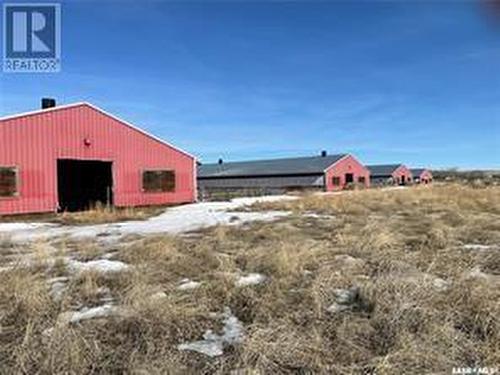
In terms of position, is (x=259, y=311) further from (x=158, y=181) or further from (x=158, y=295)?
(x=158, y=181)

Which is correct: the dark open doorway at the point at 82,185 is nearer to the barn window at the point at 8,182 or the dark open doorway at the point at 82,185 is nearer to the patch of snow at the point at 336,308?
the barn window at the point at 8,182

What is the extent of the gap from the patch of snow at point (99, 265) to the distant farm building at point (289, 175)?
48025mm

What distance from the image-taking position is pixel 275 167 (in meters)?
66.8

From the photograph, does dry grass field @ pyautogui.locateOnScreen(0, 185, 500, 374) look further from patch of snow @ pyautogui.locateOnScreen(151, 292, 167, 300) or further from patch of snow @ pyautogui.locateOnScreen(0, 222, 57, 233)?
patch of snow @ pyautogui.locateOnScreen(0, 222, 57, 233)

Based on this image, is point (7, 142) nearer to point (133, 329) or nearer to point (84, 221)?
point (84, 221)

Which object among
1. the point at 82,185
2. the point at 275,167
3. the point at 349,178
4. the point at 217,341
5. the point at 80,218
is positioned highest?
the point at 275,167

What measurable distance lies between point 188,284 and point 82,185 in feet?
74.9

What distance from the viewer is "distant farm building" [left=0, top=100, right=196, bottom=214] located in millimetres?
22047

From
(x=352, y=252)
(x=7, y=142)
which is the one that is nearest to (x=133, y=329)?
(x=352, y=252)

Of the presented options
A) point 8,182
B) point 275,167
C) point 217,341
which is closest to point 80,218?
point 8,182

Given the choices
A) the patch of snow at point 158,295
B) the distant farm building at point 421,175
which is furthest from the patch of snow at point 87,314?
the distant farm building at point 421,175

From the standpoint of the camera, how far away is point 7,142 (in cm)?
2159

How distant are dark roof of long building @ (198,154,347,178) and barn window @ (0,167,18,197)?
1655 inches

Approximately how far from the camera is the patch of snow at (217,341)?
5.04 m
